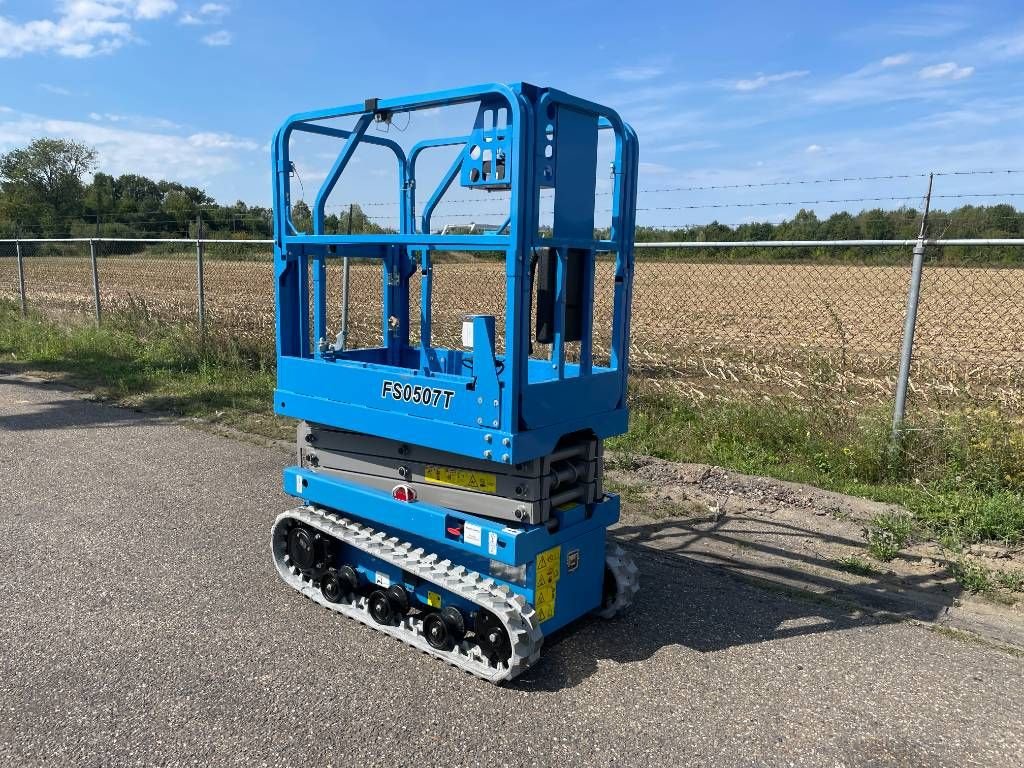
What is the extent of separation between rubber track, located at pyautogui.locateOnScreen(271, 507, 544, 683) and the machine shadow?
0.70 ft

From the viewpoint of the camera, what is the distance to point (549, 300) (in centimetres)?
334

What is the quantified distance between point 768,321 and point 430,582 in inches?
488

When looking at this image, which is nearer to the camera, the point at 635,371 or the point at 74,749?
the point at 74,749

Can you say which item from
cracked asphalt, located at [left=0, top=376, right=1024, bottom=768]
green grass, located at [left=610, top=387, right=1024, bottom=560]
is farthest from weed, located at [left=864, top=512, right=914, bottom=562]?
cracked asphalt, located at [left=0, top=376, right=1024, bottom=768]

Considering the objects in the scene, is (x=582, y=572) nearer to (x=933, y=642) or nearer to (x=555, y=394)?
(x=555, y=394)

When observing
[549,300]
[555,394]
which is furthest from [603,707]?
[549,300]

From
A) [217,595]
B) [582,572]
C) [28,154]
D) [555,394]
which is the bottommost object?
[217,595]

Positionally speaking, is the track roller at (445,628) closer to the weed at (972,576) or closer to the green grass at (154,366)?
the weed at (972,576)

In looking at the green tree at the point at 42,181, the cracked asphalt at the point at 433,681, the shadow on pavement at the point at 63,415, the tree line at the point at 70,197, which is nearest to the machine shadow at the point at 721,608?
the cracked asphalt at the point at 433,681

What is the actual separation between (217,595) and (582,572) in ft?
6.55

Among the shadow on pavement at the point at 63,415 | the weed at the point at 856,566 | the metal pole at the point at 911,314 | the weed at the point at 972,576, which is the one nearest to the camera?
the weed at the point at 972,576

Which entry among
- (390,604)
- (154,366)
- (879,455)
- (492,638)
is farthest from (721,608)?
(154,366)

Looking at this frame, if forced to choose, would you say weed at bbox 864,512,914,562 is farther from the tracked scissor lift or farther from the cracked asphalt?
the tracked scissor lift

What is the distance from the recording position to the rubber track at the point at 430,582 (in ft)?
10.3
